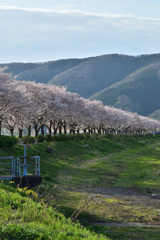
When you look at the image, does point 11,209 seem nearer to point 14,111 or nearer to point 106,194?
point 106,194

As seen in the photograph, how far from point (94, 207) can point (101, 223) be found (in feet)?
10.1

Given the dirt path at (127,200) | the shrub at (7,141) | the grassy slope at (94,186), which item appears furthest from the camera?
the shrub at (7,141)

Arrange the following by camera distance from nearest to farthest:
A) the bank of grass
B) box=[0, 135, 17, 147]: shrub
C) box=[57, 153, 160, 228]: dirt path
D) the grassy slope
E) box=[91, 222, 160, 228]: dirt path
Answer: the bank of grass < box=[91, 222, 160, 228]: dirt path < box=[57, 153, 160, 228]: dirt path < the grassy slope < box=[0, 135, 17, 147]: shrub

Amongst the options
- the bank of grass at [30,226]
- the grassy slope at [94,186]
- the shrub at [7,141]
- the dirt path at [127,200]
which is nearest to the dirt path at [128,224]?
the dirt path at [127,200]

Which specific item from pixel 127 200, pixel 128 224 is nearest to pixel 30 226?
pixel 128 224

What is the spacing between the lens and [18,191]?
18.8 meters

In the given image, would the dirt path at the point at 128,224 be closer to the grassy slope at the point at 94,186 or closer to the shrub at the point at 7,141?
the grassy slope at the point at 94,186

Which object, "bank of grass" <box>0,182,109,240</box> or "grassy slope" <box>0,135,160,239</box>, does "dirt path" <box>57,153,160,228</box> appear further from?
"bank of grass" <box>0,182,109,240</box>

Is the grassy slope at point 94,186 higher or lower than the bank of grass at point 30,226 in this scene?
lower

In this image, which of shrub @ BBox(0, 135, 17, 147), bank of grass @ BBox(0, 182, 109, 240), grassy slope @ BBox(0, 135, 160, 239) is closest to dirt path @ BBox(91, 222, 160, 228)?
grassy slope @ BBox(0, 135, 160, 239)

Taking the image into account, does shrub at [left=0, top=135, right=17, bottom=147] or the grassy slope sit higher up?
shrub at [left=0, top=135, right=17, bottom=147]

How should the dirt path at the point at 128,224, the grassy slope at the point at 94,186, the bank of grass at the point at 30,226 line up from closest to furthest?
the bank of grass at the point at 30,226, the dirt path at the point at 128,224, the grassy slope at the point at 94,186

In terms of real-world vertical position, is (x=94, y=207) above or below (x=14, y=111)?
below

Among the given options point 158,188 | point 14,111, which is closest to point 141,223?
point 158,188
